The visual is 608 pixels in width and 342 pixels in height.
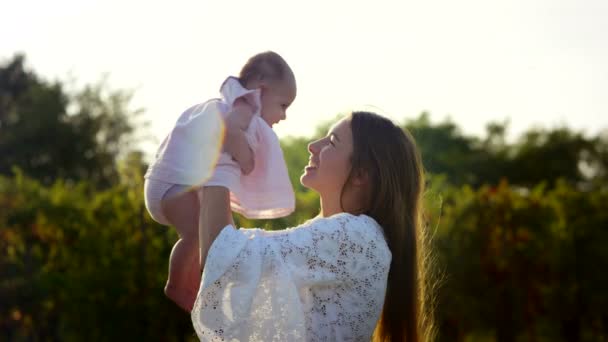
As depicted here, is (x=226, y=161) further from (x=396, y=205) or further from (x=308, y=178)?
(x=396, y=205)

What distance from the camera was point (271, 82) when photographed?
2672 mm

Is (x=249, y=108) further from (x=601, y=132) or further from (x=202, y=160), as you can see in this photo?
(x=601, y=132)

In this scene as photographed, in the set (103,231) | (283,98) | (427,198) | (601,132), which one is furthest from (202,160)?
(601,132)

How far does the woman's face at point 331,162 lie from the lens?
2.54 m

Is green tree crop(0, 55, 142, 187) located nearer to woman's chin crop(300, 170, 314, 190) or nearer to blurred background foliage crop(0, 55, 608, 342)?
blurred background foliage crop(0, 55, 608, 342)

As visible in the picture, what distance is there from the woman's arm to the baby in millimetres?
36

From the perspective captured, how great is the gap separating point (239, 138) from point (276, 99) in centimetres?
35

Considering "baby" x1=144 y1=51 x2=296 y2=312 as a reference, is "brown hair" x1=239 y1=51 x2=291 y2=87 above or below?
above

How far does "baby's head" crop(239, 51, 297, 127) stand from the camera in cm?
266

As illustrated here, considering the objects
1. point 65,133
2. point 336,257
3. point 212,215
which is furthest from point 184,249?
point 65,133

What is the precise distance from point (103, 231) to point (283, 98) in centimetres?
496

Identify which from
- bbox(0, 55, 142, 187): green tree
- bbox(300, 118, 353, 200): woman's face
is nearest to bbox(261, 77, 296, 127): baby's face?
bbox(300, 118, 353, 200): woman's face

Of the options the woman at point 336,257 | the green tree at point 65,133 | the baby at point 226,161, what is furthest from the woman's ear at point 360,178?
the green tree at point 65,133

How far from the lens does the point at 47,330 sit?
24.5ft
